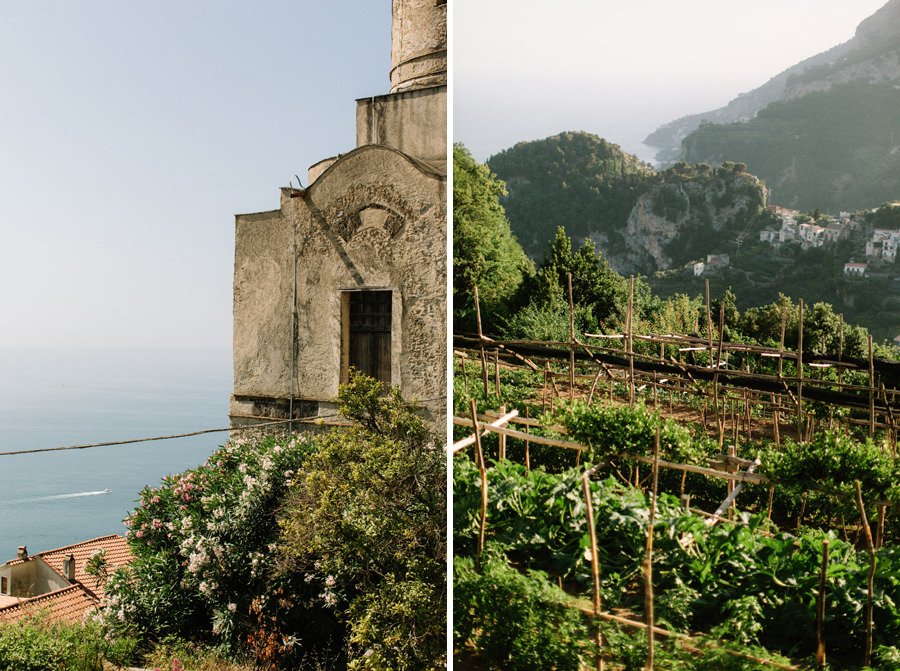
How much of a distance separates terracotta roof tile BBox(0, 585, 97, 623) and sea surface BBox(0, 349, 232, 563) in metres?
0.22

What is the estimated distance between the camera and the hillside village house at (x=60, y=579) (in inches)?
115

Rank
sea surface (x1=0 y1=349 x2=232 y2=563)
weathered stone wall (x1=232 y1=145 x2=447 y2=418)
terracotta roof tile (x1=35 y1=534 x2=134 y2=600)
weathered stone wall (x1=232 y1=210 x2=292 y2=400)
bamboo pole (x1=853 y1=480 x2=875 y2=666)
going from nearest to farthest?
bamboo pole (x1=853 y1=480 x2=875 y2=666) < weathered stone wall (x1=232 y1=145 x2=447 y2=418) < sea surface (x1=0 y1=349 x2=232 y2=563) < terracotta roof tile (x1=35 y1=534 x2=134 y2=600) < weathered stone wall (x1=232 y1=210 x2=292 y2=400)

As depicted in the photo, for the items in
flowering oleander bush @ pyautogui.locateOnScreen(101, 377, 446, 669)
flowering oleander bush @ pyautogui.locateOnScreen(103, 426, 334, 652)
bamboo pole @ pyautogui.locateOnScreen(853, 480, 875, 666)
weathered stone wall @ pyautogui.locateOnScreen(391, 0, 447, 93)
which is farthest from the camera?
weathered stone wall @ pyautogui.locateOnScreen(391, 0, 447, 93)

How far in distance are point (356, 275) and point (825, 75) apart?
1.83m

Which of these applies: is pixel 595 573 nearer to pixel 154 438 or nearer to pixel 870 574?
pixel 870 574

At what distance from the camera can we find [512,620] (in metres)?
1.46

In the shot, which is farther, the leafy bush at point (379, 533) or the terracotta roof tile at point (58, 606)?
the terracotta roof tile at point (58, 606)

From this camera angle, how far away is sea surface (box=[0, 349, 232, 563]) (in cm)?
287

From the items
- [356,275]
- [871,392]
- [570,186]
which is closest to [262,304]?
[356,275]

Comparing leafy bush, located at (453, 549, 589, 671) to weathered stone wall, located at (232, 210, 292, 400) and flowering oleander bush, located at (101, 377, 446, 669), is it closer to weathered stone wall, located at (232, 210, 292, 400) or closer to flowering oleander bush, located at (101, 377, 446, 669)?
flowering oleander bush, located at (101, 377, 446, 669)

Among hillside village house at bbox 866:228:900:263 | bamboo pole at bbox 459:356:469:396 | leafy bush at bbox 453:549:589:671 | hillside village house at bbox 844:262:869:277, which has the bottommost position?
leafy bush at bbox 453:549:589:671

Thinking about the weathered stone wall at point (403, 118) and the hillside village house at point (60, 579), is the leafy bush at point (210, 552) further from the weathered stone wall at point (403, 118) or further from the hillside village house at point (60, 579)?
the weathered stone wall at point (403, 118)

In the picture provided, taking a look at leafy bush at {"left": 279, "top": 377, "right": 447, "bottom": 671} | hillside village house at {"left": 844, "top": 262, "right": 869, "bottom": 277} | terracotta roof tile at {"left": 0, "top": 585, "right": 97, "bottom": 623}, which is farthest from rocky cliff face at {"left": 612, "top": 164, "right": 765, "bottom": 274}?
terracotta roof tile at {"left": 0, "top": 585, "right": 97, "bottom": 623}

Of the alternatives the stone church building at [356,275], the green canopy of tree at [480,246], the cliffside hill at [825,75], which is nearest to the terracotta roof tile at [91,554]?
the stone church building at [356,275]
